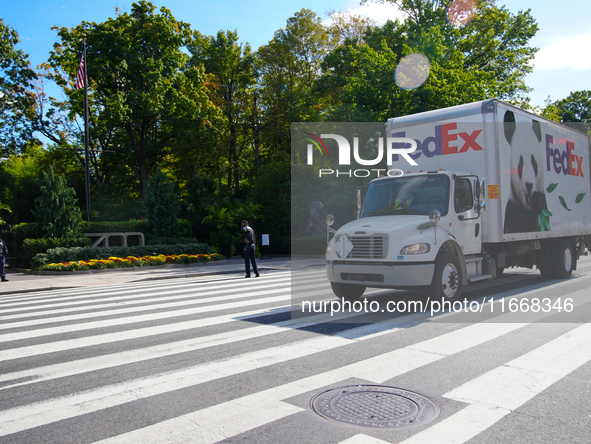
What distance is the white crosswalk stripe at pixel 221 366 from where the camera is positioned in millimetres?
3764

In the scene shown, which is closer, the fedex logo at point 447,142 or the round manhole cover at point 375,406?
the round manhole cover at point 375,406

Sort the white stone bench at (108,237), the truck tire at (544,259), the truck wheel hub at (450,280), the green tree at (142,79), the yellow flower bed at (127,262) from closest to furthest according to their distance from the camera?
the truck wheel hub at (450,280), the truck tire at (544,259), the yellow flower bed at (127,262), the white stone bench at (108,237), the green tree at (142,79)

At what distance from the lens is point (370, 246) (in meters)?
8.40

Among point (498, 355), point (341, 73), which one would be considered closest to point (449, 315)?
point (498, 355)

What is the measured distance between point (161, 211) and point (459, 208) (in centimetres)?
1968

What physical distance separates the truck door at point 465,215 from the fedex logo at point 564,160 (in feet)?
12.7

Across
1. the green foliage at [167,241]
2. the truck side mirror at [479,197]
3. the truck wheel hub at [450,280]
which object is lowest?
the truck wheel hub at [450,280]

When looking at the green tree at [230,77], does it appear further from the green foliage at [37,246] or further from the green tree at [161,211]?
the green foliage at [37,246]

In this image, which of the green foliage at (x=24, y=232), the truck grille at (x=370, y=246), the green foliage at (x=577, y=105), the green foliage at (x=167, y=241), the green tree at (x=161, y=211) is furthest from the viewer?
the green foliage at (x=577, y=105)

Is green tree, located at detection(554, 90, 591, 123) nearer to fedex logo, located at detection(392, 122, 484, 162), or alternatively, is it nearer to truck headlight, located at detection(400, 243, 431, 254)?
fedex logo, located at detection(392, 122, 484, 162)

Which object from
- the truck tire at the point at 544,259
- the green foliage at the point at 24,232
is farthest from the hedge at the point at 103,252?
the truck tire at the point at 544,259

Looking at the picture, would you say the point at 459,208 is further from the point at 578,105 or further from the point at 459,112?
the point at 578,105

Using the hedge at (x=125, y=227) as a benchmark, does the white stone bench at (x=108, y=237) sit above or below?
below

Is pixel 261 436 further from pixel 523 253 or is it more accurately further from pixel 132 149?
pixel 132 149
